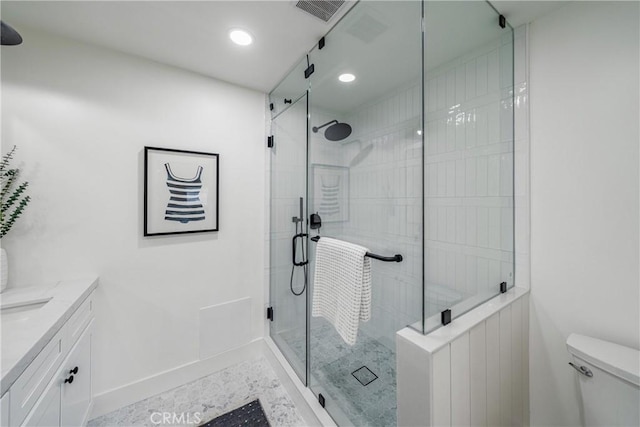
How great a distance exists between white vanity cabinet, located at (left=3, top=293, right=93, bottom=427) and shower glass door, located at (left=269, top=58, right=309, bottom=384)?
1.21 metres

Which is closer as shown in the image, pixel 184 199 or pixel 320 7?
pixel 320 7

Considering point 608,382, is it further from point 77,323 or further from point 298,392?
point 77,323

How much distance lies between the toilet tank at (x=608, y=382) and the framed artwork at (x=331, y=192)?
127cm

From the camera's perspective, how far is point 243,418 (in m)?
1.51

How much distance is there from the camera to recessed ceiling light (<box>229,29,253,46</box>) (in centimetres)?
142

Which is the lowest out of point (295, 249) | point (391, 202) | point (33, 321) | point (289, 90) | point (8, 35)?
point (33, 321)

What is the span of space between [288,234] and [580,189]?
5.87 ft

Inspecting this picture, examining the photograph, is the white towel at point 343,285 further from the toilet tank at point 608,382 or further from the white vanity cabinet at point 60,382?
the white vanity cabinet at point 60,382

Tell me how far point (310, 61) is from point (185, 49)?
0.84 meters

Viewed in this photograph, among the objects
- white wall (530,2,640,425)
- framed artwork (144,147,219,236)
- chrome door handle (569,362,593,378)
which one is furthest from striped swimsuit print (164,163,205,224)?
chrome door handle (569,362,593,378)

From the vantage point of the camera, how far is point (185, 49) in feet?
5.17

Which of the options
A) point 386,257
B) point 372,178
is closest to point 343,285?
point 386,257

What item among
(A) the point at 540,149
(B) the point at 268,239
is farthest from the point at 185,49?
(A) the point at 540,149

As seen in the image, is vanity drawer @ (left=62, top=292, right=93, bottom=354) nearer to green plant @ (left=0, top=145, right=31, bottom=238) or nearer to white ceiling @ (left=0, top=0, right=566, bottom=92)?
green plant @ (left=0, top=145, right=31, bottom=238)
